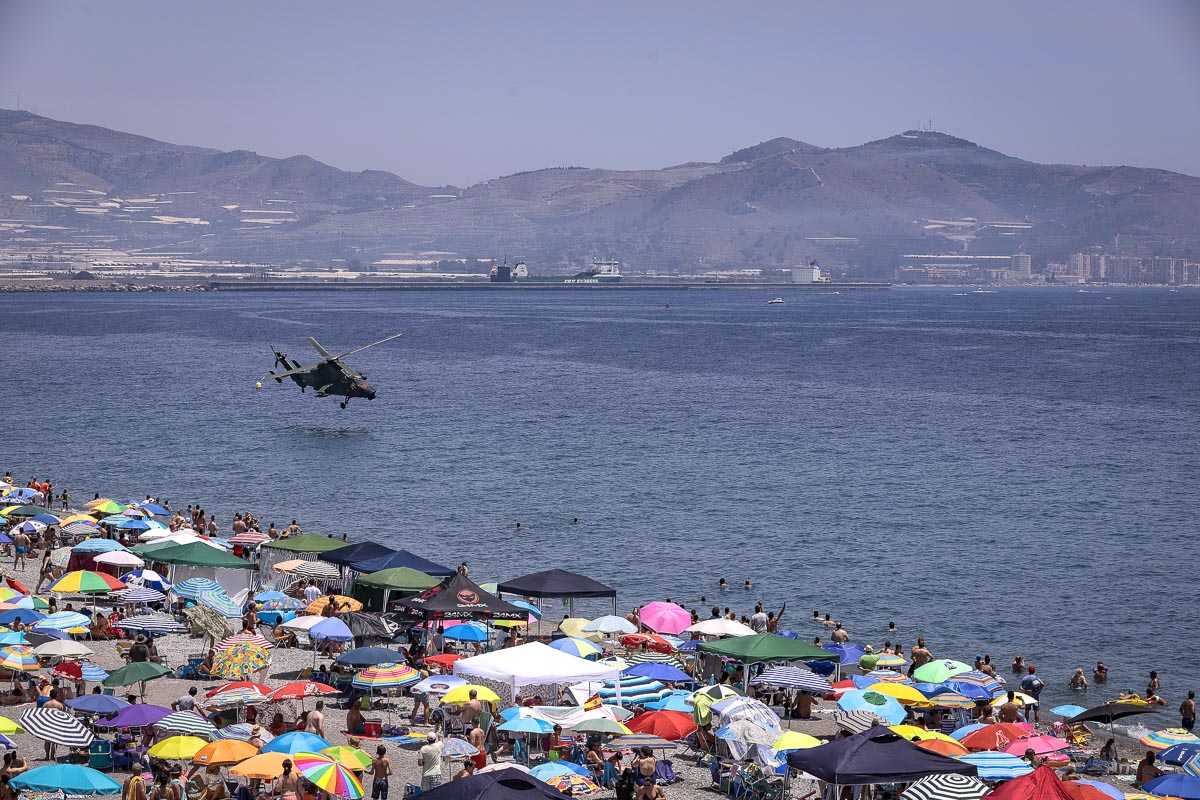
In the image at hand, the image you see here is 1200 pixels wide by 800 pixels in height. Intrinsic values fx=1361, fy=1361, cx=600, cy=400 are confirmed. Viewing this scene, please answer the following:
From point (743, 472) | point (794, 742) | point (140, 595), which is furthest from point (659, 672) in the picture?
point (743, 472)

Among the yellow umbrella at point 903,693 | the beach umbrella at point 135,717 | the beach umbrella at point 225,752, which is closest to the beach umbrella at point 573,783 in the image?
the beach umbrella at point 225,752

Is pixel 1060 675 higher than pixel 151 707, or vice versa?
pixel 151 707

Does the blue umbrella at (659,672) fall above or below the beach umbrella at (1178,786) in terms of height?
above

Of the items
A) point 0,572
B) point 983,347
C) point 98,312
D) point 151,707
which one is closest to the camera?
point 151,707

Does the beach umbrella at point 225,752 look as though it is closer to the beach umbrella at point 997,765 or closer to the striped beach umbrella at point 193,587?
the beach umbrella at point 997,765

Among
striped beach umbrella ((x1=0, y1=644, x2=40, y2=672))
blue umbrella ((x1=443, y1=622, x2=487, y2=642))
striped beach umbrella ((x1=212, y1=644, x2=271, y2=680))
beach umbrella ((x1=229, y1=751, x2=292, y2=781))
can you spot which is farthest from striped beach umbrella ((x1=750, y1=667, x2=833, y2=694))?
striped beach umbrella ((x1=0, y1=644, x2=40, y2=672))

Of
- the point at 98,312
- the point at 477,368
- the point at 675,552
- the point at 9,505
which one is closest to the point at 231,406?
the point at 477,368

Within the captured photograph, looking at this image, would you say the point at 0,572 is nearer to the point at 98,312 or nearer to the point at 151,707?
the point at 151,707
